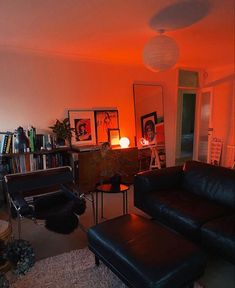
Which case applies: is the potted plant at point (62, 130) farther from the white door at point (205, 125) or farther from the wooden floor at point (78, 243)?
the white door at point (205, 125)

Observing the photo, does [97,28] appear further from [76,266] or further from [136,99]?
[76,266]

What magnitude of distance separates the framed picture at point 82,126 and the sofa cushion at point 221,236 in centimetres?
254

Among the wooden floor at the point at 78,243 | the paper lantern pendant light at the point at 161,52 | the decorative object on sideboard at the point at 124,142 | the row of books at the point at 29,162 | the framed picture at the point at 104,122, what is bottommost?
the wooden floor at the point at 78,243

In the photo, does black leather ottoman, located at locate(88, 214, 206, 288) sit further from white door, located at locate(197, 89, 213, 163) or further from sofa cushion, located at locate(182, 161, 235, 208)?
white door, located at locate(197, 89, 213, 163)

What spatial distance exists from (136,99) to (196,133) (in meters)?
1.92

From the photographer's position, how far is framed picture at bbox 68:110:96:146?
390 centimetres

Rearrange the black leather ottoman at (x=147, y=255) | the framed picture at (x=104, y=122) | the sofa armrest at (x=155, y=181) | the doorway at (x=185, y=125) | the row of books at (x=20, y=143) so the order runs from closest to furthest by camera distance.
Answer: the black leather ottoman at (x=147, y=255) → the sofa armrest at (x=155, y=181) → the row of books at (x=20, y=143) → the framed picture at (x=104, y=122) → the doorway at (x=185, y=125)

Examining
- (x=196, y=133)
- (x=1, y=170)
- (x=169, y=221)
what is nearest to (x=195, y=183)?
(x=169, y=221)

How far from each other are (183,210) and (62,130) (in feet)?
7.25

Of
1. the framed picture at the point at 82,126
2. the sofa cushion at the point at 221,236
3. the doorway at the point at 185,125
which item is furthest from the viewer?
the doorway at the point at 185,125

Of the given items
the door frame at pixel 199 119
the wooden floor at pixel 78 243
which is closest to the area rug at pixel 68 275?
the wooden floor at pixel 78 243

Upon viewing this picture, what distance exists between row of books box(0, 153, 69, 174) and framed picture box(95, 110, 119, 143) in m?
0.83

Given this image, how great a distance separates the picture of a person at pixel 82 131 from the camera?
393 cm

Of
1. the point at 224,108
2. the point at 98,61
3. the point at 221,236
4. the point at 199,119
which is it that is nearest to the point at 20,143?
the point at 98,61
